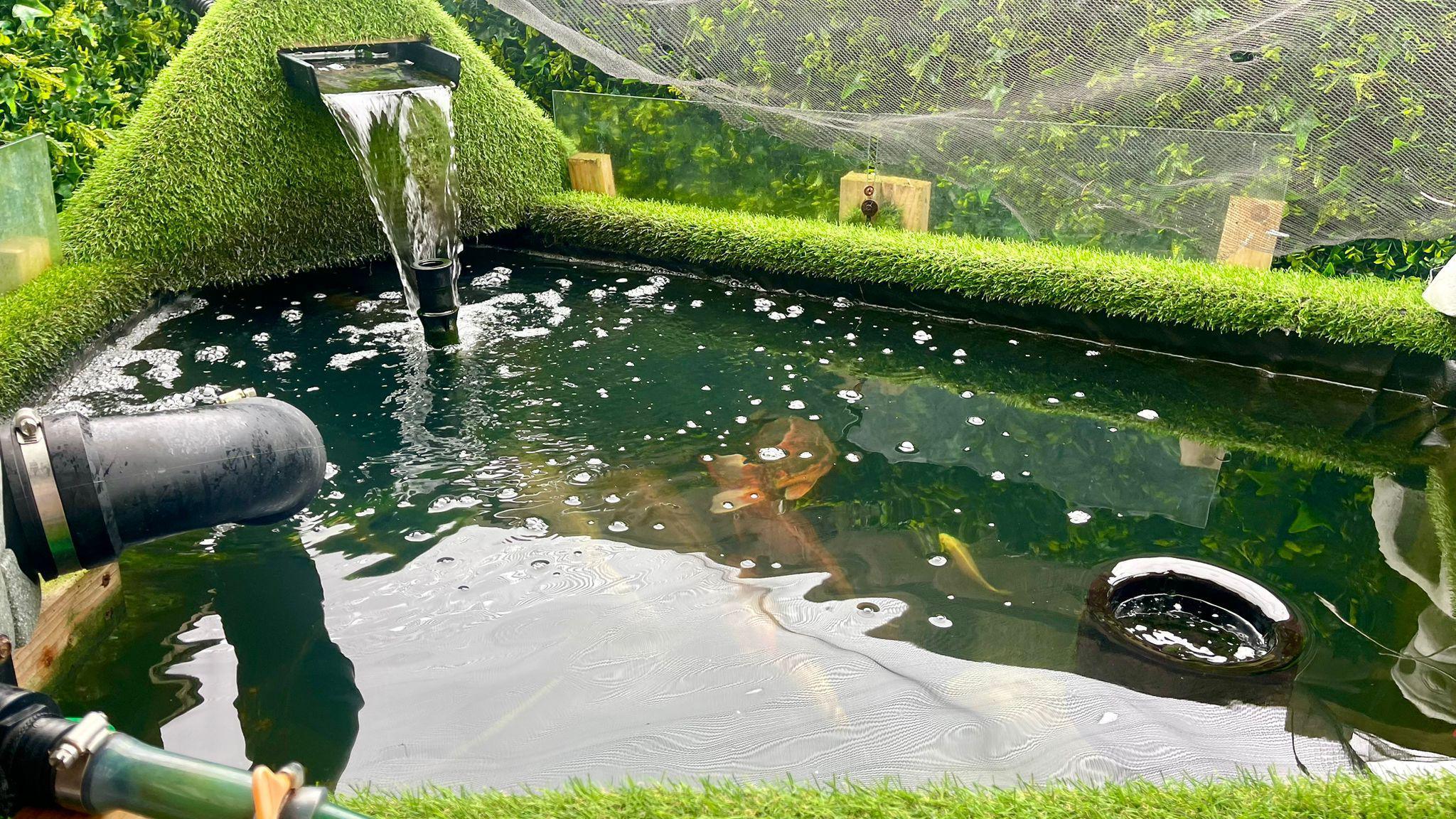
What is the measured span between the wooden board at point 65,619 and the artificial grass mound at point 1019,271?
13.5 ft

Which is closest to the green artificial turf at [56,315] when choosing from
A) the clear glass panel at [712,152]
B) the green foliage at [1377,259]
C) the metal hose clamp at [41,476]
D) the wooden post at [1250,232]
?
the metal hose clamp at [41,476]

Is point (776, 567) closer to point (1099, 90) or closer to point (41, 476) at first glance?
point (41, 476)

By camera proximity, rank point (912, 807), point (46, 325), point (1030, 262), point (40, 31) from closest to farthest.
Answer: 1. point (912, 807)
2. point (46, 325)
3. point (1030, 262)
4. point (40, 31)

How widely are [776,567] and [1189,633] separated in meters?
1.33

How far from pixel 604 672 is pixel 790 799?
888 millimetres

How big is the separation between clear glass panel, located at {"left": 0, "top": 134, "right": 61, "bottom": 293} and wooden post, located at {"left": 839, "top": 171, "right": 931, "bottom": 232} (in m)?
4.54

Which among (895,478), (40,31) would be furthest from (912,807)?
(40,31)

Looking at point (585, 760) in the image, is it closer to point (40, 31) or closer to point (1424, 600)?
point (1424, 600)

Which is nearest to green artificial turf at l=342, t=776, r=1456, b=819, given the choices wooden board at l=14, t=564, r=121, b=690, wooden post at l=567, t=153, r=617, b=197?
wooden board at l=14, t=564, r=121, b=690

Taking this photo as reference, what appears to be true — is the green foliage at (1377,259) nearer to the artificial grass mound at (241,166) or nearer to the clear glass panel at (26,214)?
the artificial grass mound at (241,166)

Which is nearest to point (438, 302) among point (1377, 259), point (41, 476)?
point (41, 476)

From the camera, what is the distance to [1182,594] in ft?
10.9

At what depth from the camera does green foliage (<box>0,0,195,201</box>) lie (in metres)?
6.08

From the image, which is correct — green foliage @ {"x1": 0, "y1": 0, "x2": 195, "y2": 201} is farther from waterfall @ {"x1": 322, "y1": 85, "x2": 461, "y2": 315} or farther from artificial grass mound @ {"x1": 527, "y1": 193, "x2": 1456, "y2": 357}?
artificial grass mound @ {"x1": 527, "y1": 193, "x2": 1456, "y2": 357}
